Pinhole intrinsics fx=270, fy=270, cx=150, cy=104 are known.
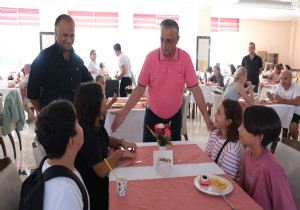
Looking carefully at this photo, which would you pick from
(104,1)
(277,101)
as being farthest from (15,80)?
(277,101)

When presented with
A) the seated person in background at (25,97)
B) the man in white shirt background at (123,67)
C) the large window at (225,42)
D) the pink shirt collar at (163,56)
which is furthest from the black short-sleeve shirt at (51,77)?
the large window at (225,42)

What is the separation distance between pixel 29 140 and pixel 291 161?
417cm

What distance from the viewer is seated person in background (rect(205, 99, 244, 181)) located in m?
1.75

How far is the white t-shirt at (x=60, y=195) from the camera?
100cm

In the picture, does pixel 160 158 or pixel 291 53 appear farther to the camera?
pixel 291 53

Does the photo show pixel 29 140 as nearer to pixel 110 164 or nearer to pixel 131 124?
pixel 131 124

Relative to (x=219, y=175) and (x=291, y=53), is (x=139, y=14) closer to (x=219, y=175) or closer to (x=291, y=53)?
(x=291, y=53)

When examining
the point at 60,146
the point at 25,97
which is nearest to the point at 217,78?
the point at 25,97

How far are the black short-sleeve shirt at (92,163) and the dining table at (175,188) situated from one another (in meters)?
0.15

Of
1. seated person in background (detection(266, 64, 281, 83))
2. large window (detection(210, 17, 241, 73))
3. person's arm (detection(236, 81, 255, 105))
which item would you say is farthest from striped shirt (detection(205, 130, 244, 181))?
large window (detection(210, 17, 241, 73))

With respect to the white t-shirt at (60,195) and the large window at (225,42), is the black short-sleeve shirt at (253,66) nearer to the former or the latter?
the large window at (225,42)

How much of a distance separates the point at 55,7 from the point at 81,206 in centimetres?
826

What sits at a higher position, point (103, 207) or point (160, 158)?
point (160, 158)

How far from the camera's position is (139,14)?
30.9 feet
